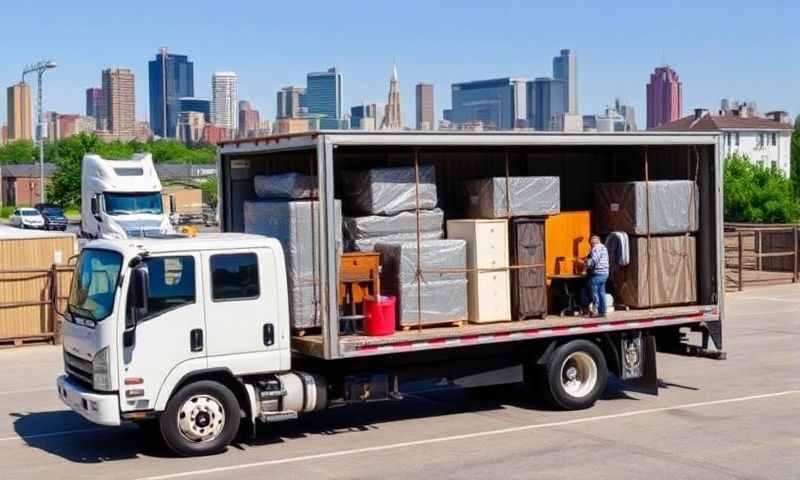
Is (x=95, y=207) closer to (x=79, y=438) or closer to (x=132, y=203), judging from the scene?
(x=132, y=203)

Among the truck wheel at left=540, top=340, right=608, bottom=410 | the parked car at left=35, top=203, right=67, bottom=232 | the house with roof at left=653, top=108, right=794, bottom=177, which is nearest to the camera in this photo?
the truck wheel at left=540, top=340, right=608, bottom=410

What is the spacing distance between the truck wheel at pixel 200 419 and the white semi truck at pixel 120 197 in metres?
25.0

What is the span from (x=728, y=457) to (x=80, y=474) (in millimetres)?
6888

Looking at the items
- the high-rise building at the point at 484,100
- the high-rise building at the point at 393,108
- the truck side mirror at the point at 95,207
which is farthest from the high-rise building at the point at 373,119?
the high-rise building at the point at 484,100

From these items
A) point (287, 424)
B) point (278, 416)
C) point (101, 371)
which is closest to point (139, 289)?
point (101, 371)

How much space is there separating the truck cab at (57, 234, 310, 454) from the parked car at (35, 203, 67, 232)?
62150 millimetres

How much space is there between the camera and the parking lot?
1187cm

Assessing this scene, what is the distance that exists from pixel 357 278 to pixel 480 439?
94.0 inches

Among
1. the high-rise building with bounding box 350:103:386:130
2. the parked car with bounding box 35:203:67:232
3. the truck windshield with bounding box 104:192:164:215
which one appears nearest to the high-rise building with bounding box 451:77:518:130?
the high-rise building with bounding box 350:103:386:130

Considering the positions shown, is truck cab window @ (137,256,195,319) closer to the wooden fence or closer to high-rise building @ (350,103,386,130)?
high-rise building @ (350,103,386,130)

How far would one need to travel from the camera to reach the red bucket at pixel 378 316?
43.4ft

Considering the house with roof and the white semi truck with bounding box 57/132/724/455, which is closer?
the white semi truck with bounding box 57/132/724/455

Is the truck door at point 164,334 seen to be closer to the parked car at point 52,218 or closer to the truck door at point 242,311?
the truck door at point 242,311

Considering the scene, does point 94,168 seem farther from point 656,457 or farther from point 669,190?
point 656,457
